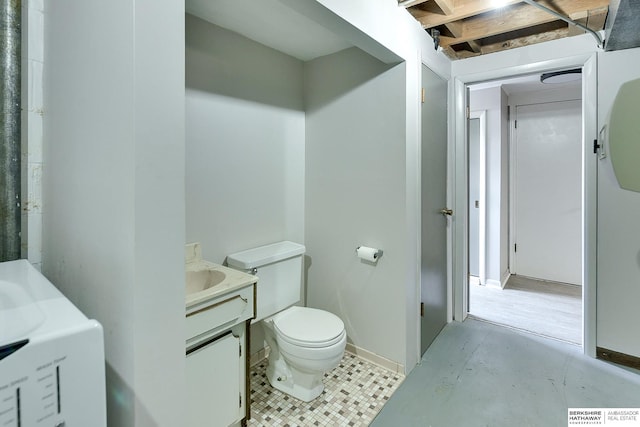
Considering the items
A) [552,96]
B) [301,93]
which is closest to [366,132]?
[301,93]

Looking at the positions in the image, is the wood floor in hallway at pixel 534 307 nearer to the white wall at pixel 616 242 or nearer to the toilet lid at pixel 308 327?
the white wall at pixel 616 242

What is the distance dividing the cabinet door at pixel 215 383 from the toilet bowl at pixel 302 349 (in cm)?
35

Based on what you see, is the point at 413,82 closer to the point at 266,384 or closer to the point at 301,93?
the point at 301,93

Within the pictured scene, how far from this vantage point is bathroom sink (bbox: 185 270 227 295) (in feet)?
5.46

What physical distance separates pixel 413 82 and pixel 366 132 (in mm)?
421

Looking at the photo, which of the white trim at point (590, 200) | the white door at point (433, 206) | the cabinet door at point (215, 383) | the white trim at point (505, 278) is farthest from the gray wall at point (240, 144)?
the white trim at point (505, 278)

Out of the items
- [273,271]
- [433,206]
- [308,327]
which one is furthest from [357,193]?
[308,327]

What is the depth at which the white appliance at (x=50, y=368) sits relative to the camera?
518 mm

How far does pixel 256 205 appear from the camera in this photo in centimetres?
220

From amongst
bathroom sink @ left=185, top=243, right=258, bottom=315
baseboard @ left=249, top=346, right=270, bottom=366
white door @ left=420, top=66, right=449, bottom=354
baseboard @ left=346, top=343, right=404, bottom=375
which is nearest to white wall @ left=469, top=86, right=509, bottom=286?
white door @ left=420, top=66, right=449, bottom=354

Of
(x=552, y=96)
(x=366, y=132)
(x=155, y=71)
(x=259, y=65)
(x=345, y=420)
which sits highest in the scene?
(x=552, y=96)

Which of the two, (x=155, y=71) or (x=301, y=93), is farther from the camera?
(x=301, y=93)

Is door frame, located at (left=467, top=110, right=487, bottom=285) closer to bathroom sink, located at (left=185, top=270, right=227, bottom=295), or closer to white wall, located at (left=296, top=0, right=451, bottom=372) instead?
white wall, located at (left=296, top=0, right=451, bottom=372)

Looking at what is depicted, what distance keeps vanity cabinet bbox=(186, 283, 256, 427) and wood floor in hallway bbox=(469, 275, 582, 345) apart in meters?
2.28
